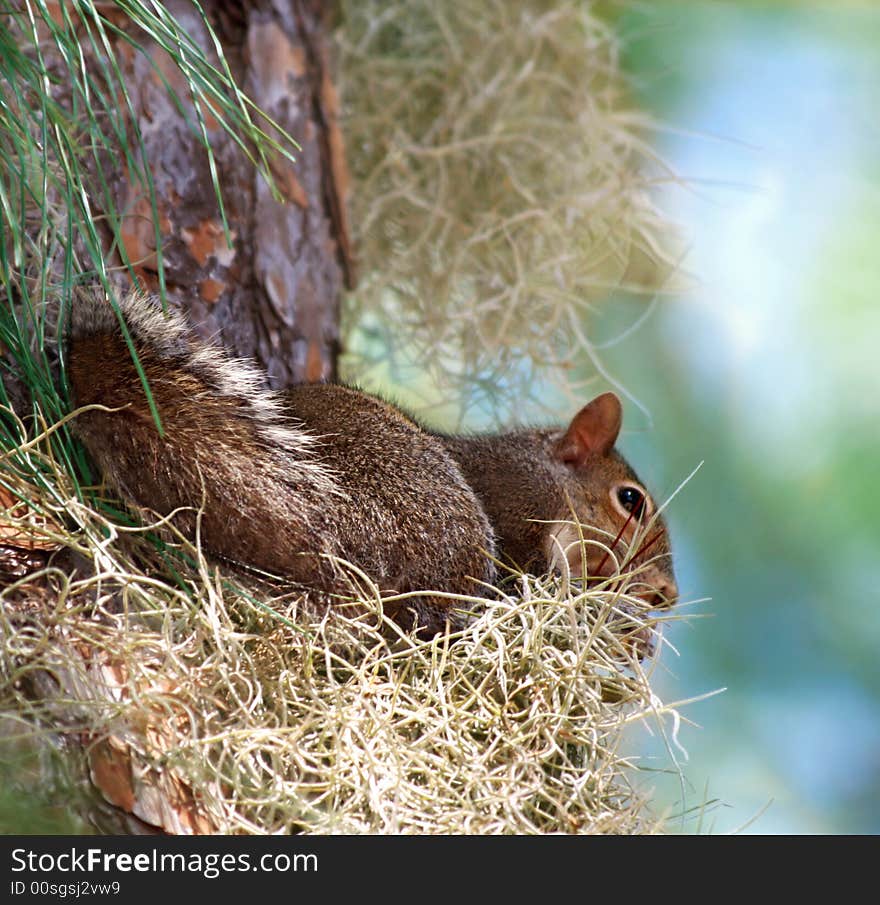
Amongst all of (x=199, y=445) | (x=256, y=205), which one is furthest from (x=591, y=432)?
(x=199, y=445)

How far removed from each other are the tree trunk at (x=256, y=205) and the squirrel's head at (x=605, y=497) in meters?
0.66

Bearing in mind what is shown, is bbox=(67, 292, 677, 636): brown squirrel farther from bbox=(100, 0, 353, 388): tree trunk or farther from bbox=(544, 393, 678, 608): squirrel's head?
bbox=(100, 0, 353, 388): tree trunk

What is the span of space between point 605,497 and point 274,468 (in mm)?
926

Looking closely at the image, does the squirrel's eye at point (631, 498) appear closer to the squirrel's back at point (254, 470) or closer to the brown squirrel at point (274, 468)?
the brown squirrel at point (274, 468)

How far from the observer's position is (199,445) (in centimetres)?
148

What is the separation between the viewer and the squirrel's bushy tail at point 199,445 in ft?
4.82

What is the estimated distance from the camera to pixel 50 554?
4.87ft

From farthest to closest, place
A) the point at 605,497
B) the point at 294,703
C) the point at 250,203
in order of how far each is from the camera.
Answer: the point at 250,203 → the point at 605,497 → the point at 294,703

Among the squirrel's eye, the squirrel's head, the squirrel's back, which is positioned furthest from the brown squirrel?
the squirrel's eye

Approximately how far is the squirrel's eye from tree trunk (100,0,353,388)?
784 mm

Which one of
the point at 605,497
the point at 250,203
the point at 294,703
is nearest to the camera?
the point at 294,703

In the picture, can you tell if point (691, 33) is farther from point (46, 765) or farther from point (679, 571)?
point (46, 765)

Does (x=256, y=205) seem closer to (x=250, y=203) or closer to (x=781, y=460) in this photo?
(x=250, y=203)

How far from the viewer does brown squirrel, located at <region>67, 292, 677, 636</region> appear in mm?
1474
